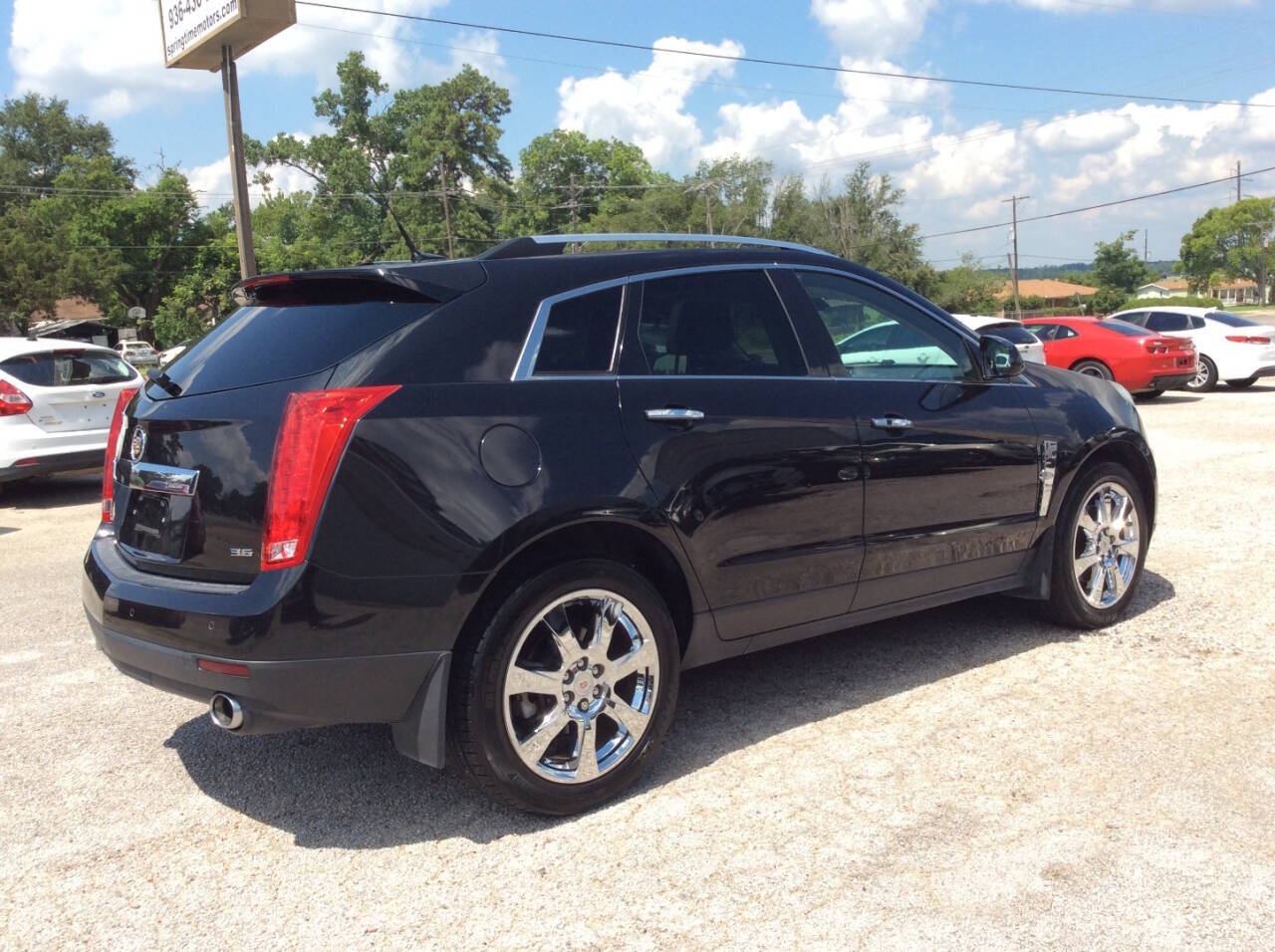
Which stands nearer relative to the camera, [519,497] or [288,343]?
[519,497]

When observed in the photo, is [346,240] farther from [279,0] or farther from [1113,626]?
[1113,626]

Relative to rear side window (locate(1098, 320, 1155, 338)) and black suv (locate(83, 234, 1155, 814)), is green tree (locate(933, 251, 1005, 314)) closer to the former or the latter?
rear side window (locate(1098, 320, 1155, 338))

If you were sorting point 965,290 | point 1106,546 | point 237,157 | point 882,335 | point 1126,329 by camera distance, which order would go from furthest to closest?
1. point 965,290
2. point 1126,329
3. point 237,157
4. point 1106,546
5. point 882,335

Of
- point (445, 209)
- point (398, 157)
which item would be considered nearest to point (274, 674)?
point (445, 209)

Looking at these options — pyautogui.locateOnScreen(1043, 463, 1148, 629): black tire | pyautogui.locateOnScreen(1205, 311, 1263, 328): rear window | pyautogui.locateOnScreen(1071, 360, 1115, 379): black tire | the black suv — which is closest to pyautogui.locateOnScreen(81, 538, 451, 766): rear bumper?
the black suv

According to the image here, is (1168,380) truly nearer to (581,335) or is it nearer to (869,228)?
(581,335)

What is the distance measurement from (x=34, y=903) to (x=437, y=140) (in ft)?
232

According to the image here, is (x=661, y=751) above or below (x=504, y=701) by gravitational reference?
below

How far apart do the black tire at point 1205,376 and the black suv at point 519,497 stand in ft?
59.3

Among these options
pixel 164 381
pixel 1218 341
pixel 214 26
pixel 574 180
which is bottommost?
pixel 1218 341

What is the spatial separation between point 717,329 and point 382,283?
3.87ft

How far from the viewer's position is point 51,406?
31.8 ft

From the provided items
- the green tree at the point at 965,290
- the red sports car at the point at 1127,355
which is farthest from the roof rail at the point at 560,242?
the green tree at the point at 965,290

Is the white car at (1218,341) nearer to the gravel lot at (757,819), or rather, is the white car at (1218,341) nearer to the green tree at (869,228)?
the gravel lot at (757,819)
